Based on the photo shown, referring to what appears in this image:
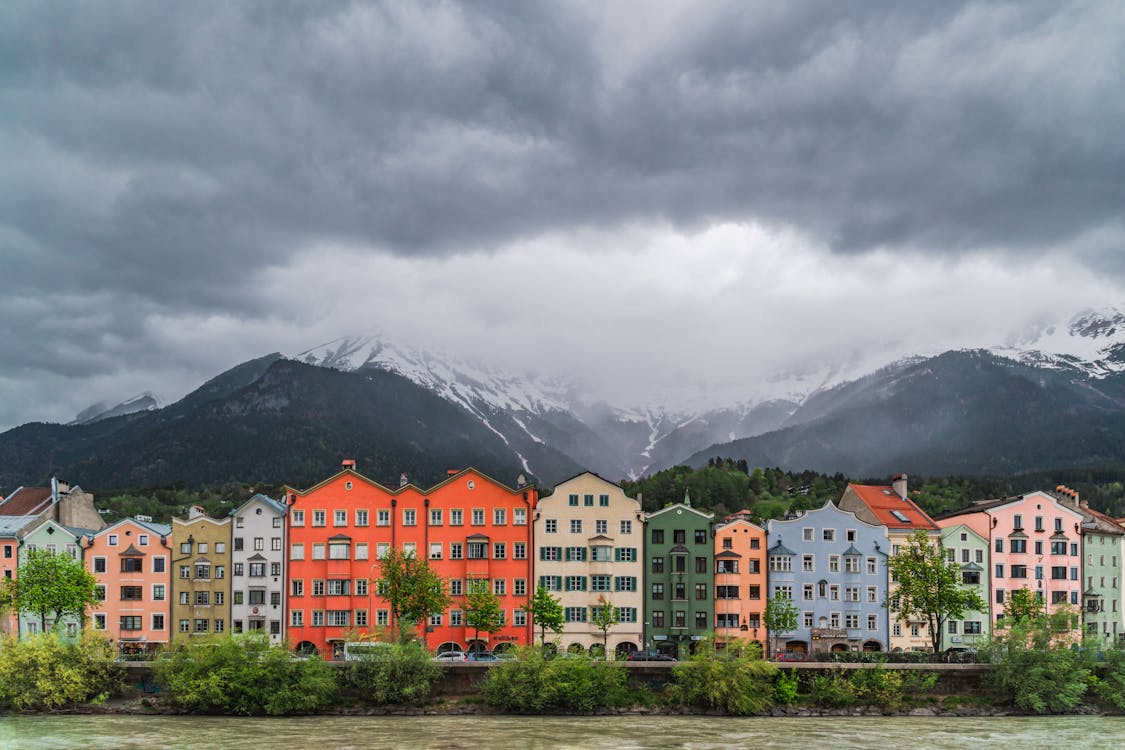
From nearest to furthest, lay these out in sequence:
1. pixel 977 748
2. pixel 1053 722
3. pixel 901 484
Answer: pixel 977 748 → pixel 1053 722 → pixel 901 484

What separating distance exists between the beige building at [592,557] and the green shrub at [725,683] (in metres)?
19.8

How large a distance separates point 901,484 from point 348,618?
63.9 meters

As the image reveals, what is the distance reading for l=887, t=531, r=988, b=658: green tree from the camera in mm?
106562

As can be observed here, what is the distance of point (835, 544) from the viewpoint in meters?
117

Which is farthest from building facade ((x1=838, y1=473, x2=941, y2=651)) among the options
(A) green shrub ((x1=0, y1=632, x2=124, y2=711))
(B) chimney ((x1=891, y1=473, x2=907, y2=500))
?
(A) green shrub ((x1=0, y1=632, x2=124, y2=711))

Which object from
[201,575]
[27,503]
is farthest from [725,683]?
[27,503]

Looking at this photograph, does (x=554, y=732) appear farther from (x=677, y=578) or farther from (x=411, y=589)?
(x=677, y=578)

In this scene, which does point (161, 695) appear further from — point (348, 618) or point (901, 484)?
point (901, 484)

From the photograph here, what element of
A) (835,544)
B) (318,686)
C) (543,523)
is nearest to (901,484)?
(835,544)

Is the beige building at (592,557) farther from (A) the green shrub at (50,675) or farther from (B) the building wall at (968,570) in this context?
(A) the green shrub at (50,675)

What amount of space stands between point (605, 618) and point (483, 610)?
443 inches

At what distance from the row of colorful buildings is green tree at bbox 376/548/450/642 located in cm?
448

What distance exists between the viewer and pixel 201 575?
117 metres

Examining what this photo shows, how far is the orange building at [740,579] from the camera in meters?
114
